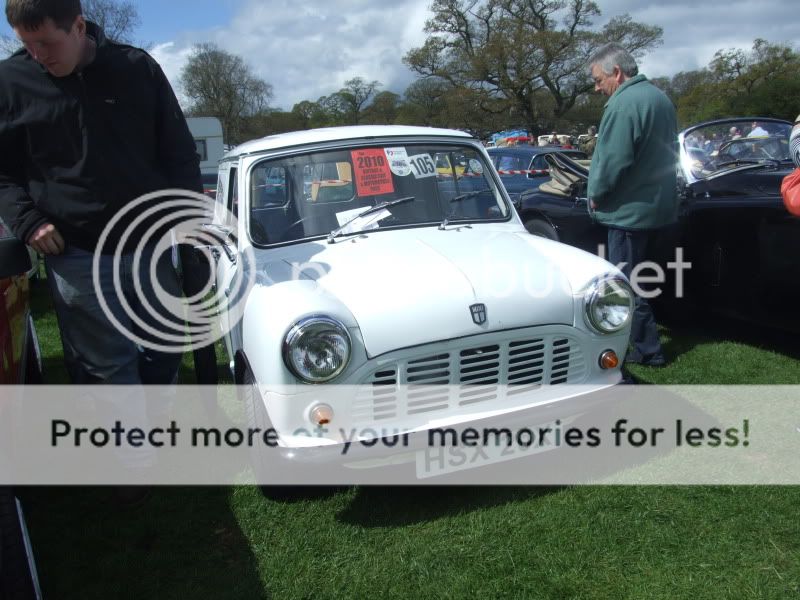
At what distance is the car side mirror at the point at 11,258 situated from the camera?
6.35ft

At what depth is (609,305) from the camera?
303 centimetres

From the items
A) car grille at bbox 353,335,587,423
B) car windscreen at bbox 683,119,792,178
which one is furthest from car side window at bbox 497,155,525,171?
car grille at bbox 353,335,587,423

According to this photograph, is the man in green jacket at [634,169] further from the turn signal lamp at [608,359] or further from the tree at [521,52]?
the tree at [521,52]

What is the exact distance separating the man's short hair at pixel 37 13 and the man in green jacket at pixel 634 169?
311cm

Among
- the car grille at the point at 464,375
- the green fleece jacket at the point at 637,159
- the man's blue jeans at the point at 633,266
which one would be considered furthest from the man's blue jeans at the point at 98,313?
the man's blue jeans at the point at 633,266

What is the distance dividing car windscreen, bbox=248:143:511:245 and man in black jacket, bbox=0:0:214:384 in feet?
1.80

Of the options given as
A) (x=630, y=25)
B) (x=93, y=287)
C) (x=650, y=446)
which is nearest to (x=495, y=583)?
(x=650, y=446)

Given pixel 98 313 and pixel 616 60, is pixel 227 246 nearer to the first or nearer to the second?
pixel 98 313

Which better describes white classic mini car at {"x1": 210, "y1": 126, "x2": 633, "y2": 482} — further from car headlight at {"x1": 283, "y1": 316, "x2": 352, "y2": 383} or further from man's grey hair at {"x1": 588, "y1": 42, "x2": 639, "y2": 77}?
man's grey hair at {"x1": 588, "y1": 42, "x2": 639, "y2": 77}

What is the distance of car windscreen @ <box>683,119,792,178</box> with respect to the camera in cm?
501

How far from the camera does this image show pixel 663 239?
15.0ft

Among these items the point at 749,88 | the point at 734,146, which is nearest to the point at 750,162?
the point at 734,146

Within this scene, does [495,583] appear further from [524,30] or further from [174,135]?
[524,30]

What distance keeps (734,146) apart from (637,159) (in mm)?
→ 1568
